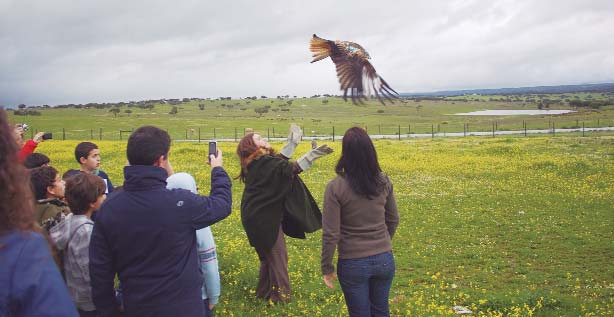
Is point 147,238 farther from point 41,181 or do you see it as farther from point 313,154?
point 313,154

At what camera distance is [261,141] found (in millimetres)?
6258

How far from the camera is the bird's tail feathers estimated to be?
18.6ft

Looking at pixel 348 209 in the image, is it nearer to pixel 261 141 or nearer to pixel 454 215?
pixel 261 141

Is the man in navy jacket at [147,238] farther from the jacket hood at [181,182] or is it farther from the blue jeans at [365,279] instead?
the blue jeans at [365,279]

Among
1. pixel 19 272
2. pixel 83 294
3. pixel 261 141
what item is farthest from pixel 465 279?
pixel 19 272

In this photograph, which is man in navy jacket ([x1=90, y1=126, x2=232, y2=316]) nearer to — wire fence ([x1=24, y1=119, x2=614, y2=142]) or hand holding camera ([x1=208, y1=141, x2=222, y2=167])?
hand holding camera ([x1=208, y1=141, x2=222, y2=167])

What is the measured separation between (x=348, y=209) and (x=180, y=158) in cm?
2415

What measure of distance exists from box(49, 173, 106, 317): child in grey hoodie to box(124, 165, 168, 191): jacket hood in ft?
2.53

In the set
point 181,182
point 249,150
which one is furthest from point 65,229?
point 249,150

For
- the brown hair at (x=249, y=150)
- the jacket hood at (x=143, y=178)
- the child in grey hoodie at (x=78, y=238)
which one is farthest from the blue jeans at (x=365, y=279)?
the child in grey hoodie at (x=78, y=238)

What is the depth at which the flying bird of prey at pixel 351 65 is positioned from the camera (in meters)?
5.70

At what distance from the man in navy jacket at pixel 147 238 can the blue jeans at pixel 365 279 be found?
1.53 m

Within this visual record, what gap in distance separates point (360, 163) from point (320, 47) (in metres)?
1.78

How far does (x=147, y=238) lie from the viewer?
347 cm
